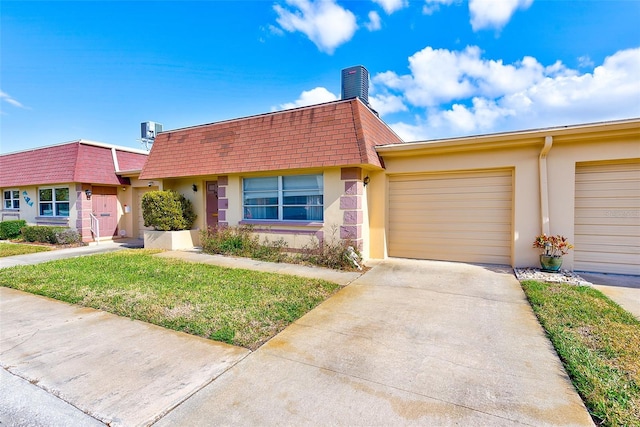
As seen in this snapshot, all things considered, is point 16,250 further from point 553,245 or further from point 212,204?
point 553,245

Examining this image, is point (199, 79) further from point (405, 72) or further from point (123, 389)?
point (123, 389)

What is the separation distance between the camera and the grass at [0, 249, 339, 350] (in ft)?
13.2

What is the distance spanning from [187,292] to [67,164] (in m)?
11.3

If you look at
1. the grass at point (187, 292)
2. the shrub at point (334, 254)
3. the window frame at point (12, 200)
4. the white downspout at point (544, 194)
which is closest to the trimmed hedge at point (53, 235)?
the window frame at point (12, 200)

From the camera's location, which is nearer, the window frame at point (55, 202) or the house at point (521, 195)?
the house at point (521, 195)

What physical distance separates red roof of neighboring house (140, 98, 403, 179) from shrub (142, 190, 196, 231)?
2.76 ft

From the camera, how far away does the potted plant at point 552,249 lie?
642cm

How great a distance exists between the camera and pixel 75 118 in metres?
14.5

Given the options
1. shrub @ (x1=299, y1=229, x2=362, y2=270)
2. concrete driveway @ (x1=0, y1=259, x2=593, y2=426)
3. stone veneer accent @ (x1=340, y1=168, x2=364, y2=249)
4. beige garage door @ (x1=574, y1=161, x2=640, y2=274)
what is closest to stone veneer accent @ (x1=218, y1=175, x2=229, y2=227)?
shrub @ (x1=299, y1=229, x2=362, y2=270)

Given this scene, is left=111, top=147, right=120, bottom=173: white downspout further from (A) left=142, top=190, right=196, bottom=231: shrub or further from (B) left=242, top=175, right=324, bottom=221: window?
(B) left=242, top=175, right=324, bottom=221: window

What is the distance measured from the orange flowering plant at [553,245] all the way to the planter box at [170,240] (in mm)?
10614

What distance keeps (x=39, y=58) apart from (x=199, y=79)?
5463 millimetres

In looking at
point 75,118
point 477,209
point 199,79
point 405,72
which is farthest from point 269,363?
point 75,118

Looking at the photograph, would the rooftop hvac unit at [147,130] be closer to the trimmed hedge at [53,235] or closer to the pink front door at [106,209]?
the pink front door at [106,209]
